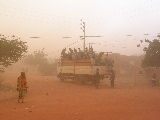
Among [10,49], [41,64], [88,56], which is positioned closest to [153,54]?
[88,56]

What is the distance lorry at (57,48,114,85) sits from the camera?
19516 mm

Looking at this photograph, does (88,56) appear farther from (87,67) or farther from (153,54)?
(153,54)

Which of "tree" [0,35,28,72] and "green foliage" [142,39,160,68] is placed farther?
"green foliage" [142,39,160,68]

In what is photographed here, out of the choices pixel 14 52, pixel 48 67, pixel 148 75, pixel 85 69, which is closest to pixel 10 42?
pixel 14 52

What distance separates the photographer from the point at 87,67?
1981 centimetres

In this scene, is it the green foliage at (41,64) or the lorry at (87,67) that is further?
the green foliage at (41,64)

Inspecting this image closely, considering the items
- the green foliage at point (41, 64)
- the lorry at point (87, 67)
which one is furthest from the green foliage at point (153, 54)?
the green foliage at point (41, 64)

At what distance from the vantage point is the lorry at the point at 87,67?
19.5 metres

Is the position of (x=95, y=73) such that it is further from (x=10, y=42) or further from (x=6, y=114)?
(x=6, y=114)

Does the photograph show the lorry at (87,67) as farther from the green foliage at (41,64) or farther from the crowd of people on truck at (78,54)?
the green foliage at (41,64)

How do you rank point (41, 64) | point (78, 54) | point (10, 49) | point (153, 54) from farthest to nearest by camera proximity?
1. point (41, 64)
2. point (153, 54)
3. point (78, 54)
4. point (10, 49)

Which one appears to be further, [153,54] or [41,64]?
[41,64]

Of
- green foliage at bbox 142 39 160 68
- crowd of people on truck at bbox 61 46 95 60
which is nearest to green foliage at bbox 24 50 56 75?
crowd of people on truck at bbox 61 46 95 60

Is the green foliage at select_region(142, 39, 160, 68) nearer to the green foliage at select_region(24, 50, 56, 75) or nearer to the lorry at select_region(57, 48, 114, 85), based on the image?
the lorry at select_region(57, 48, 114, 85)
